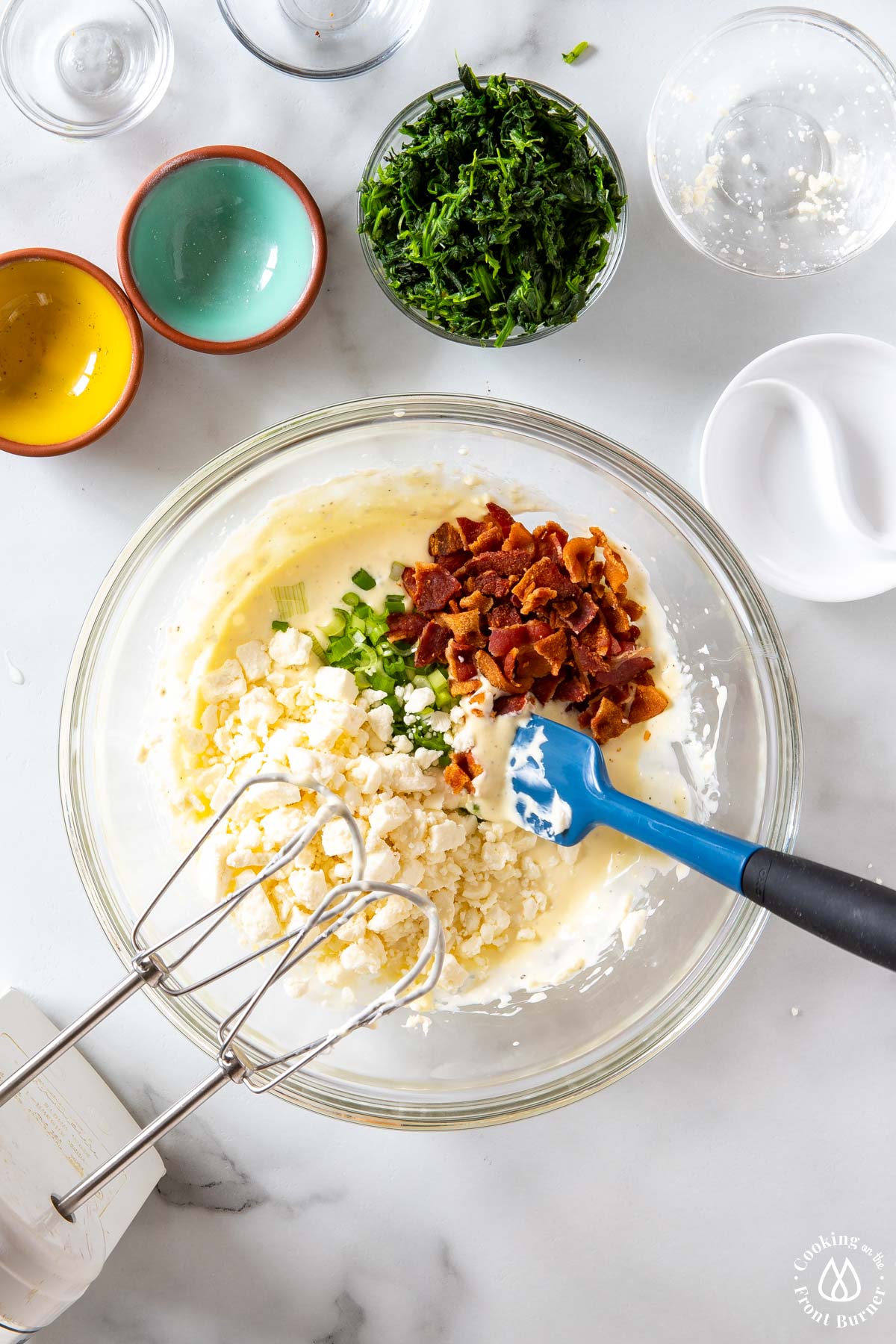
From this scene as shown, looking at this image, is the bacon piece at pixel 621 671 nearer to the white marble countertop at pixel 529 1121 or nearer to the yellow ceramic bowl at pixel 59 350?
the white marble countertop at pixel 529 1121

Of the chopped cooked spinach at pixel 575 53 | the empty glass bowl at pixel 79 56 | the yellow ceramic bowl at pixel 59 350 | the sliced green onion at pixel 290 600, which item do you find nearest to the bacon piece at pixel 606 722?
the sliced green onion at pixel 290 600

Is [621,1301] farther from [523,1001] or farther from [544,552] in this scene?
[544,552]

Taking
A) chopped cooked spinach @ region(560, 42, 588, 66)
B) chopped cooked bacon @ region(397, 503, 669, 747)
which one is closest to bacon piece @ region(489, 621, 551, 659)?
chopped cooked bacon @ region(397, 503, 669, 747)

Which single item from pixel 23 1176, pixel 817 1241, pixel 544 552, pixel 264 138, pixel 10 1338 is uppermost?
pixel 264 138

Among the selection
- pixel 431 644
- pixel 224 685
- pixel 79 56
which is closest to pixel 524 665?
pixel 431 644

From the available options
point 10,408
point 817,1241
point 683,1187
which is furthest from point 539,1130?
point 10,408
